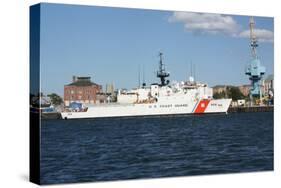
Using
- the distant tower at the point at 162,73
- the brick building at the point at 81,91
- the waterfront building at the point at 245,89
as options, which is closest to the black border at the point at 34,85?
the brick building at the point at 81,91

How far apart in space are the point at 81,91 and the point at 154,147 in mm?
1569

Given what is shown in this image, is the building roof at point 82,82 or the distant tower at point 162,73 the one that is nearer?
the building roof at point 82,82

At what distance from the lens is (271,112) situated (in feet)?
42.3

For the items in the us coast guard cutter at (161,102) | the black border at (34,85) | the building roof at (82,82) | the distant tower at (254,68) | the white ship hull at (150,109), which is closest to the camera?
the black border at (34,85)

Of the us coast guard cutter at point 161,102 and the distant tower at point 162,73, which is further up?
the distant tower at point 162,73

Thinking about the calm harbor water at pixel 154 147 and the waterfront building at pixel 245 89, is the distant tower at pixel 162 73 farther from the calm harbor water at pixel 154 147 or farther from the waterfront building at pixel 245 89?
the waterfront building at pixel 245 89

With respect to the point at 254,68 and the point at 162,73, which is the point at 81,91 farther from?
the point at 254,68

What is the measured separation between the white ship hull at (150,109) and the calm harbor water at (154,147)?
0.10 m

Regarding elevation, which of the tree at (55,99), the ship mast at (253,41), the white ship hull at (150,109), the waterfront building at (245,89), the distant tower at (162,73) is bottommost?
the white ship hull at (150,109)

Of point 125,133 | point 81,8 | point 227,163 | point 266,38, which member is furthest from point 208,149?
point 81,8

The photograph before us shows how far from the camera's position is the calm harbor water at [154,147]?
1089cm

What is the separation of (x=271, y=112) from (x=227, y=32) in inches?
66.5

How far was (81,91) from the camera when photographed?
1104 centimetres

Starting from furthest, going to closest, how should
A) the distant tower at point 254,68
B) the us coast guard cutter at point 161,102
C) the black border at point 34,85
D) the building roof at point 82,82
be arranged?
the distant tower at point 254,68 → the us coast guard cutter at point 161,102 → the building roof at point 82,82 → the black border at point 34,85
